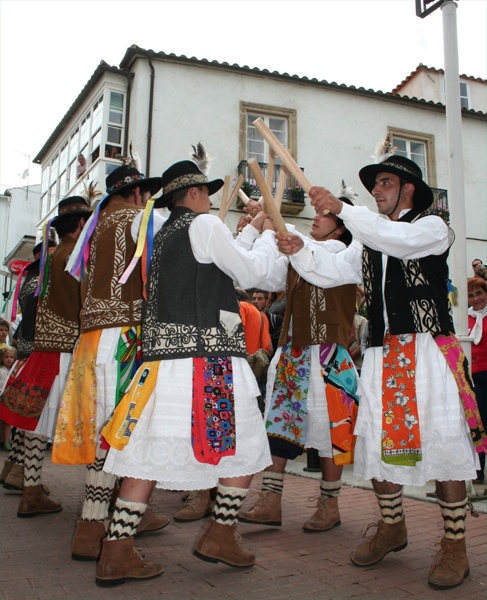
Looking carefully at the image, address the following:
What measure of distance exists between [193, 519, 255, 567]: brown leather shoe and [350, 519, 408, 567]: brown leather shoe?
2.05ft

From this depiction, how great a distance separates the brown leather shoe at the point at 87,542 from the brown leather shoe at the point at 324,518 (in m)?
1.32

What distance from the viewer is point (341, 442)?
3494 millimetres

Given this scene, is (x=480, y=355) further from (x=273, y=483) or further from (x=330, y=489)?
(x=273, y=483)

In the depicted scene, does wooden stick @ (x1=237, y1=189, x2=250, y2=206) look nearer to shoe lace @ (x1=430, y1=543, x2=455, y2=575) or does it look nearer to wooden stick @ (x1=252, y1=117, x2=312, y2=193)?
wooden stick @ (x1=252, y1=117, x2=312, y2=193)

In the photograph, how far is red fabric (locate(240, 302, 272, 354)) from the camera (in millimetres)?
5176

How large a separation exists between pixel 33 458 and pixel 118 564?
1.71 metres

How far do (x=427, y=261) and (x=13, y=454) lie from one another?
3.98m

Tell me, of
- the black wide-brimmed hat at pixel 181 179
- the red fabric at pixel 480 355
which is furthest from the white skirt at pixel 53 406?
the red fabric at pixel 480 355

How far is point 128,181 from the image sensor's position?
3.55 meters

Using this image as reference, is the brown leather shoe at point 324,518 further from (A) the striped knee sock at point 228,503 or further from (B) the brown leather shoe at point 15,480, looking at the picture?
(B) the brown leather shoe at point 15,480

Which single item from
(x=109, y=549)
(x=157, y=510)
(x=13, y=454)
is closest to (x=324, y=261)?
(x=109, y=549)

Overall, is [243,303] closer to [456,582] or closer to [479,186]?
[456,582]

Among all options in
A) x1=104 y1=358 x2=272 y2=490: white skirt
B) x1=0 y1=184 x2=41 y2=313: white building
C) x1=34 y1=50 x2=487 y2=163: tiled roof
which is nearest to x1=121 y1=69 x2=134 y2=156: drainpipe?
x1=34 y1=50 x2=487 y2=163: tiled roof

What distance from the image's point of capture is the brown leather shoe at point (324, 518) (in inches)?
144
